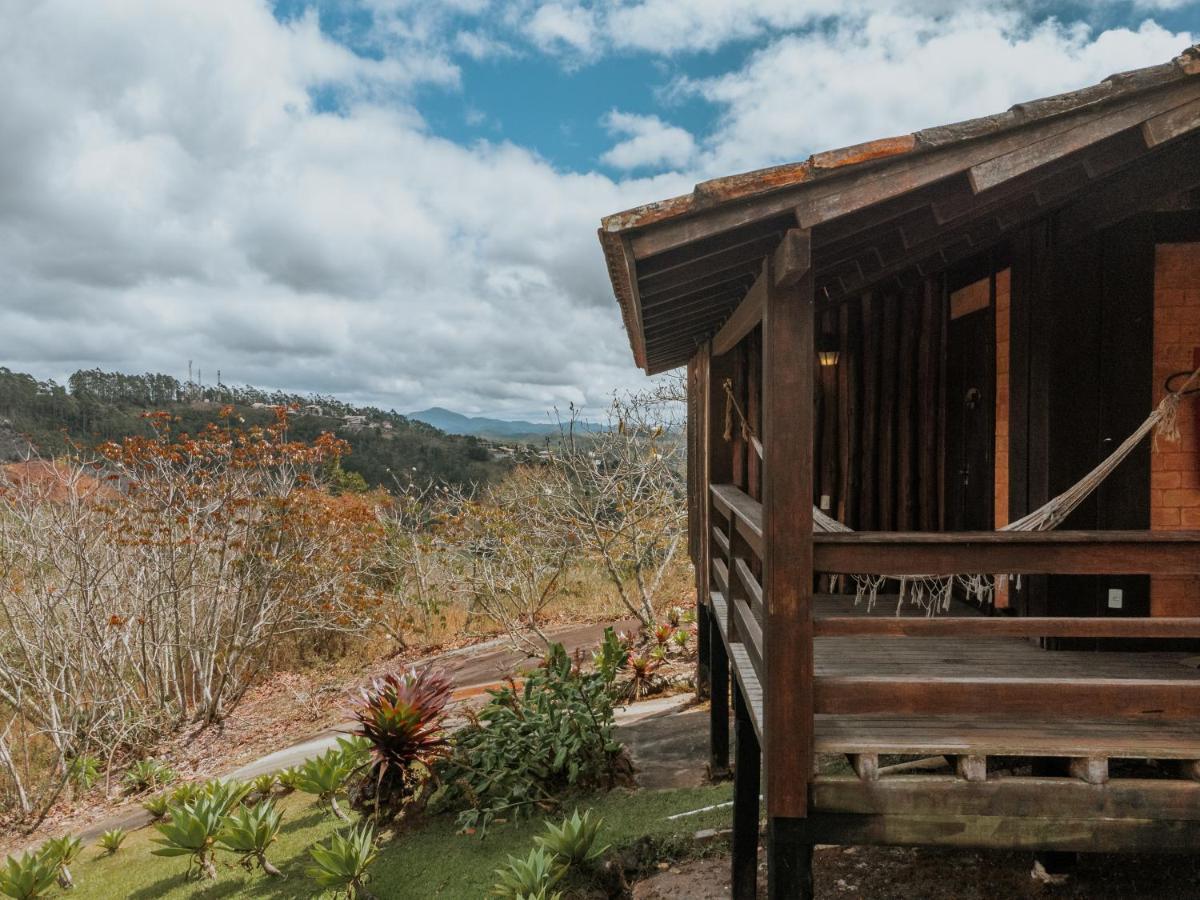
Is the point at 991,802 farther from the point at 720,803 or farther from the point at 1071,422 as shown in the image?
the point at 720,803

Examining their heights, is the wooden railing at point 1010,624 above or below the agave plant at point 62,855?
above

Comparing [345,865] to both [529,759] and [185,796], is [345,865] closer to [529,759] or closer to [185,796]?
[529,759]

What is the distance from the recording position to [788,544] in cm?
242

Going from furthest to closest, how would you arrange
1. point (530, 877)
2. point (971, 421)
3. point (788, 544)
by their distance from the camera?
point (971, 421), point (530, 877), point (788, 544)

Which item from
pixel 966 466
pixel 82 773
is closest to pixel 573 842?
pixel 966 466

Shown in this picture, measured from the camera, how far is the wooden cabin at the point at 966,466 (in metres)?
2.31

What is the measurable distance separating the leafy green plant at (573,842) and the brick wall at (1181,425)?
9.92ft

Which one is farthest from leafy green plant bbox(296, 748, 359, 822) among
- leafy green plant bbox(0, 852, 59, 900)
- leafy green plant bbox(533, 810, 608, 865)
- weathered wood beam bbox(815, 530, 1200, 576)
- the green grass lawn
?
weathered wood beam bbox(815, 530, 1200, 576)

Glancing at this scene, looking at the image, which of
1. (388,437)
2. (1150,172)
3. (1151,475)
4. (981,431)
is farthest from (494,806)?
(388,437)

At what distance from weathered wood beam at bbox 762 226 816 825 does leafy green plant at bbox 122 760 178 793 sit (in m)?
7.30

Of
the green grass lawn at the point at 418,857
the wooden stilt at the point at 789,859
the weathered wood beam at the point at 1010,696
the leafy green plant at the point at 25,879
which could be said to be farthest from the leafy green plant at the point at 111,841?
the weathered wood beam at the point at 1010,696

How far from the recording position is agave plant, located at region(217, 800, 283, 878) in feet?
14.9

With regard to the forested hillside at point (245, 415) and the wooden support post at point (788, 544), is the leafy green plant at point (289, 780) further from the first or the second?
the forested hillside at point (245, 415)

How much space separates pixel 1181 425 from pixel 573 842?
144 inches
